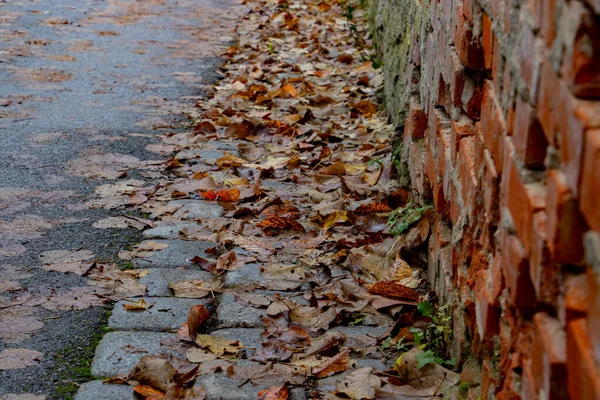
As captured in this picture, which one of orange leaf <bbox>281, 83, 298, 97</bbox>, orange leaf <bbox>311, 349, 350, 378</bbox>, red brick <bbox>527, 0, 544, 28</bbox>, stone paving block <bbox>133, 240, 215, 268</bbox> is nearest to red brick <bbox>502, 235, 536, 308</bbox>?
red brick <bbox>527, 0, 544, 28</bbox>

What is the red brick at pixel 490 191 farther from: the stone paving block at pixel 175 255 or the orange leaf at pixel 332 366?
the stone paving block at pixel 175 255

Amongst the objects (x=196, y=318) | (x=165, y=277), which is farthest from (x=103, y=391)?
(x=165, y=277)

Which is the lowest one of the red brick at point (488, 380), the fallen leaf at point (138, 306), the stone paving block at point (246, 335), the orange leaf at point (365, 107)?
the stone paving block at point (246, 335)

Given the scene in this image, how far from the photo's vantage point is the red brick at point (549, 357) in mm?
1035

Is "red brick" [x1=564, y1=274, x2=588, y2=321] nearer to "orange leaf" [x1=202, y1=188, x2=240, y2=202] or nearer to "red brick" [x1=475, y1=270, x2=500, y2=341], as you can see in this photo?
"red brick" [x1=475, y1=270, x2=500, y2=341]

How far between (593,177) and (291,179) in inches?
98.7

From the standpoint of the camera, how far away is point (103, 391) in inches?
72.7

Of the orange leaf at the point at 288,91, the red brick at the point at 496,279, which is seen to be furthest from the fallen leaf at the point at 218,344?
the orange leaf at the point at 288,91

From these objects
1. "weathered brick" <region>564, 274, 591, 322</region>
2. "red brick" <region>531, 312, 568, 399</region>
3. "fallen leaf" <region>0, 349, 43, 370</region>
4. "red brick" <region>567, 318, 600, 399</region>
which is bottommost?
"fallen leaf" <region>0, 349, 43, 370</region>

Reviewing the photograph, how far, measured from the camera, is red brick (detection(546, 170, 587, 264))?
1.00 m

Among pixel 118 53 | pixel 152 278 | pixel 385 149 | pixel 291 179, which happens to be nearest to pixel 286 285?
pixel 152 278

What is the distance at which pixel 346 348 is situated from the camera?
2062 millimetres

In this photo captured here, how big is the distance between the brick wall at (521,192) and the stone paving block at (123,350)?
2.50 ft

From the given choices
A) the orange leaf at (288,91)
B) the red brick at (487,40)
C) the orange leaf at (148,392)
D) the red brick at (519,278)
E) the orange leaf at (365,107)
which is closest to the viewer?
the red brick at (519,278)
